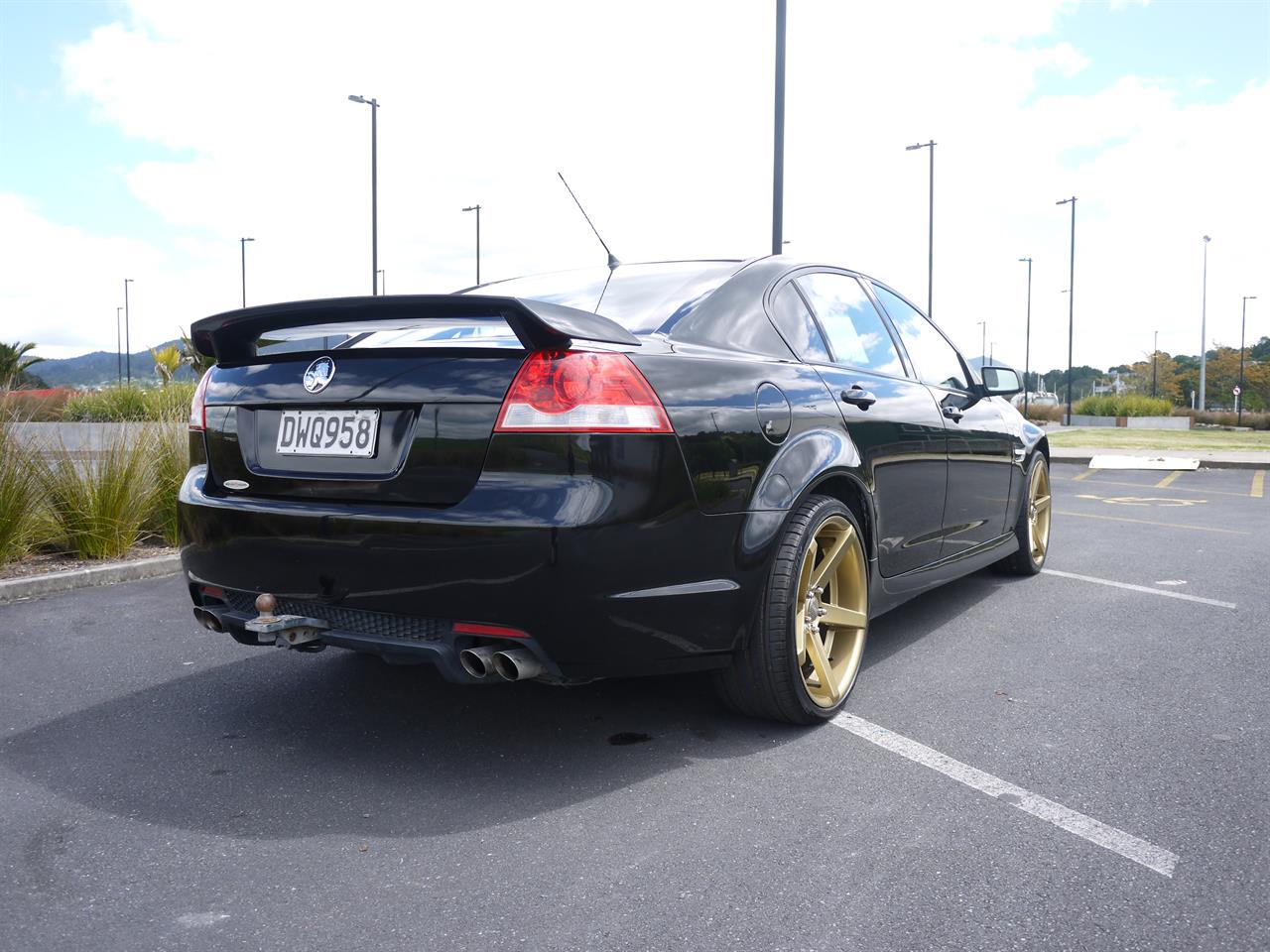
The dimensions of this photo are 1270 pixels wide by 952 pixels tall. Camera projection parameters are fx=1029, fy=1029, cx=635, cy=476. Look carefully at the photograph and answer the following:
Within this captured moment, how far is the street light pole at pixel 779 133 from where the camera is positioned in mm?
12258

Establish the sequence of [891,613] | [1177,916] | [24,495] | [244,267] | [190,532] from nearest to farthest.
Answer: [1177,916] → [190,532] → [891,613] → [24,495] → [244,267]

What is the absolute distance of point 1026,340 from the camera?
5825cm

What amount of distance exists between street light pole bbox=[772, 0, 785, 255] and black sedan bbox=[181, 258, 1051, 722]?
9256mm

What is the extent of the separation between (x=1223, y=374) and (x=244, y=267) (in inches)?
2592

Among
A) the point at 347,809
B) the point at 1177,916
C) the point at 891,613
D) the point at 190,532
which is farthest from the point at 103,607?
the point at 1177,916

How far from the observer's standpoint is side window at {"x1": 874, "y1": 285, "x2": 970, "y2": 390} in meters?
4.45

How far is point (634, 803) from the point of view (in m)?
2.67

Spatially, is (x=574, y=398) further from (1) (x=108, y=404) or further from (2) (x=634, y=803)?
(1) (x=108, y=404)

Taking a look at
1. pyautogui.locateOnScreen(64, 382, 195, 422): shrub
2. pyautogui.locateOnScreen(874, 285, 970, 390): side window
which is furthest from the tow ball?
pyautogui.locateOnScreen(64, 382, 195, 422): shrub

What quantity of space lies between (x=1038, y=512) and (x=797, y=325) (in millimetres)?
3115

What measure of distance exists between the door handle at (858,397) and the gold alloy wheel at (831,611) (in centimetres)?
43

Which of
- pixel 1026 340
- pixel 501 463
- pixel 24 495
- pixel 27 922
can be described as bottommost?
pixel 27 922

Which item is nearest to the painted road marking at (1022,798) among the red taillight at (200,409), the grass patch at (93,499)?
the red taillight at (200,409)

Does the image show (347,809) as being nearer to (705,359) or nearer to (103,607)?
(705,359)
